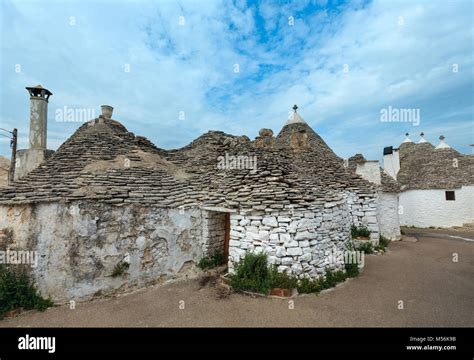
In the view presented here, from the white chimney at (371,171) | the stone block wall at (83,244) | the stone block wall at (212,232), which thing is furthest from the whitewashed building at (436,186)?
the stone block wall at (83,244)

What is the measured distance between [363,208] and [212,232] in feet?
24.0

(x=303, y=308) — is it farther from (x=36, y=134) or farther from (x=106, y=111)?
(x=36, y=134)

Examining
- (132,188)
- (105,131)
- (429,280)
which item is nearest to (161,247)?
(132,188)

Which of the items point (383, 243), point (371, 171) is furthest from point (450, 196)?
point (383, 243)

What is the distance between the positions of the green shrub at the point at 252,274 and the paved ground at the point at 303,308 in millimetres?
261

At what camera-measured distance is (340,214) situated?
653 centimetres

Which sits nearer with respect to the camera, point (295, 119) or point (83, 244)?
point (83, 244)

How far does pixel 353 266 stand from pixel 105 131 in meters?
9.14

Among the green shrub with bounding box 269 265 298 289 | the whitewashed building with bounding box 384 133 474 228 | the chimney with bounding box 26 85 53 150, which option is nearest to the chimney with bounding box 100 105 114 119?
the chimney with bounding box 26 85 53 150

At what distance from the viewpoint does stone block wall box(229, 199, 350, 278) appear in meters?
5.12

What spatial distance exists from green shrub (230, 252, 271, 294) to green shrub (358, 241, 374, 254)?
18.8ft

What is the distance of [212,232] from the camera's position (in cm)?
670

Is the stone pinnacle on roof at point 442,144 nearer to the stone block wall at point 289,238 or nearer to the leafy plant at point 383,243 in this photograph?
the leafy plant at point 383,243
